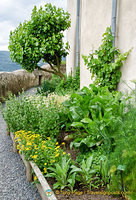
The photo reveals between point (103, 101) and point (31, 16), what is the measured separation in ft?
A: 15.1

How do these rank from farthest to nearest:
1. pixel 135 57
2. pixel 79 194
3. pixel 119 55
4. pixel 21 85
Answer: pixel 21 85, pixel 119 55, pixel 135 57, pixel 79 194

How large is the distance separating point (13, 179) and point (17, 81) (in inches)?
266

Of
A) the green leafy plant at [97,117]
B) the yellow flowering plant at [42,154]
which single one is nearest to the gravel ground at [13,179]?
the yellow flowering plant at [42,154]

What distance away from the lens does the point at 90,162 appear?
230 cm

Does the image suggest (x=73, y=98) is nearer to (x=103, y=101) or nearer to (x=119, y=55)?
(x=103, y=101)

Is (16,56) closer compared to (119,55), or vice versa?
(119,55)

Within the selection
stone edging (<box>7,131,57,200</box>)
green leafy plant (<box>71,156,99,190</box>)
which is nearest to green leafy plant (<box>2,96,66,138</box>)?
stone edging (<box>7,131,57,200</box>)

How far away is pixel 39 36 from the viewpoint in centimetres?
608

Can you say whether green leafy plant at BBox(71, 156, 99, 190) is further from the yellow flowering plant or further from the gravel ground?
the gravel ground

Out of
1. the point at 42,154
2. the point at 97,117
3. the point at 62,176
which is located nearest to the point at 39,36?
the point at 97,117

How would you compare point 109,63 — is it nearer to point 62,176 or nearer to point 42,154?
point 42,154

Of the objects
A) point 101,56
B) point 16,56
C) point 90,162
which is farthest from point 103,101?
point 16,56

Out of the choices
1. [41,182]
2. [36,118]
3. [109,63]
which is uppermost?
[109,63]

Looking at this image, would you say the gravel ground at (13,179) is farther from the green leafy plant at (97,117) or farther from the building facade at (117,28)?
the building facade at (117,28)
